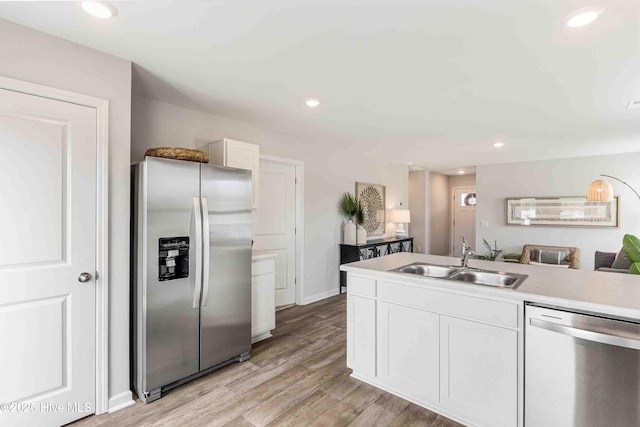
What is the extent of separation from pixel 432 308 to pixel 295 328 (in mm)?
1993

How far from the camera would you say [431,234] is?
27.3ft

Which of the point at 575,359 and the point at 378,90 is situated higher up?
the point at 378,90

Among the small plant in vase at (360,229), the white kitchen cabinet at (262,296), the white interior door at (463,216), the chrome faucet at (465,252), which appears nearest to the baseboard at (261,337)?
the white kitchen cabinet at (262,296)

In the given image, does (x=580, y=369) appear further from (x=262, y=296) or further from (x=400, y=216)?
(x=400, y=216)

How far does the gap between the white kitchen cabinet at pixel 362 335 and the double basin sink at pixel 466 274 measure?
1.24 feet

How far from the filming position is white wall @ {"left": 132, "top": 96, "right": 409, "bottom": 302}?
3.06 m

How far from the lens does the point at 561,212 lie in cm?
614

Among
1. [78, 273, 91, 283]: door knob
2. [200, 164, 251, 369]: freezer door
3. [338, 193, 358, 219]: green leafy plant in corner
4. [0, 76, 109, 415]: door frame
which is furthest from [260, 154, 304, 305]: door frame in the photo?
[78, 273, 91, 283]: door knob

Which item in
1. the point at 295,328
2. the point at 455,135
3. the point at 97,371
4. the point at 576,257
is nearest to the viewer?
the point at 97,371

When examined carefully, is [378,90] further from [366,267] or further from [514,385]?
[514,385]

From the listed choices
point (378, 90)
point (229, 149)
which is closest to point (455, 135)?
point (378, 90)

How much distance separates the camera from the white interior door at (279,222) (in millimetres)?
4137

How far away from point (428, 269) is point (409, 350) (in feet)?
2.28

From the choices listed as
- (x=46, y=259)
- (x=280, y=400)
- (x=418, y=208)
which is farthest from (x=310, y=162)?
(x=418, y=208)
